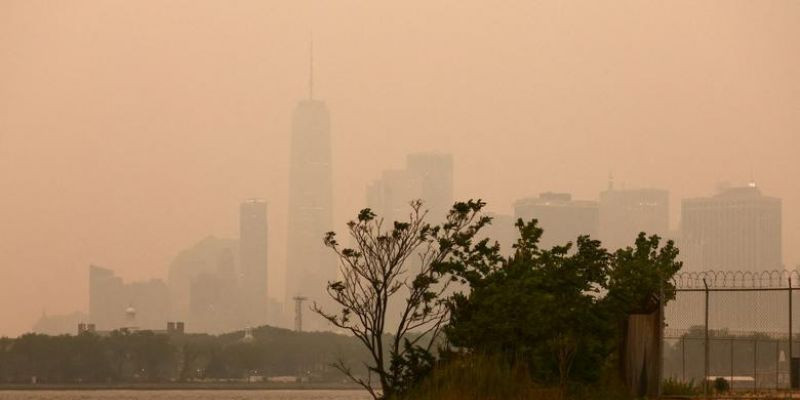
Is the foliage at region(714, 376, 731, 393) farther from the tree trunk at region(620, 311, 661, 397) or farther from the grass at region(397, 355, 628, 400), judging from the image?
the grass at region(397, 355, 628, 400)

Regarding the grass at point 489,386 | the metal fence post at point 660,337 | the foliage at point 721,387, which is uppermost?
the metal fence post at point 660,337

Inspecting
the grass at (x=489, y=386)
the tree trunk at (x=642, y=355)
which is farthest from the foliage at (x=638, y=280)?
the grass at (x=489, y=386)

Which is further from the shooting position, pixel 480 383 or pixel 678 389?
pixel 678 389

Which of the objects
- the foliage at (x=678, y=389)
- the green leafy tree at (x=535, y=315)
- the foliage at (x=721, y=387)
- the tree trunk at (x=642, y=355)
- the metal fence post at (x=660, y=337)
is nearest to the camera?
the metal fence post at (x=660, y=337)

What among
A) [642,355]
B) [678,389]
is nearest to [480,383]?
[642,355]

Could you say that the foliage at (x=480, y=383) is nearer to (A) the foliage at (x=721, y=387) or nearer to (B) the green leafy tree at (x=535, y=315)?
(B) the green leafy tree at (x=535, y=315)

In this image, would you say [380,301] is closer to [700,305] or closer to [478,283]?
[478,283]

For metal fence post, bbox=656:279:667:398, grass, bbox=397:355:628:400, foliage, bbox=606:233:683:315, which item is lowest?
grass, bbox=397:355:628:400

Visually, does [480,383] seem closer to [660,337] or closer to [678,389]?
[660,337]

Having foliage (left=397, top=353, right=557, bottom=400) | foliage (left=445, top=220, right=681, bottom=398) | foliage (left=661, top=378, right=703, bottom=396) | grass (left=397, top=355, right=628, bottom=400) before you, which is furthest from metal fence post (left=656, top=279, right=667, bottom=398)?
foliage (left=397, top=353, right=557, bottom=400)

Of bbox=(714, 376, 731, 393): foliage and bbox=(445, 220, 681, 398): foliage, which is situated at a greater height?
bbox=(445, 220, 681, 398): foliage

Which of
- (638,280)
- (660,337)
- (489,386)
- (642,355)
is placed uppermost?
(638,280)

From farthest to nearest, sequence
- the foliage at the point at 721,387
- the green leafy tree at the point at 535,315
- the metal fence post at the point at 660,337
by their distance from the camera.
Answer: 1. the foliage at the point at 721,387
2. the green leafy tree at the point at 535,315
3. the metal fence post at the point at 660,337

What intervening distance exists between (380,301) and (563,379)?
8.23m
